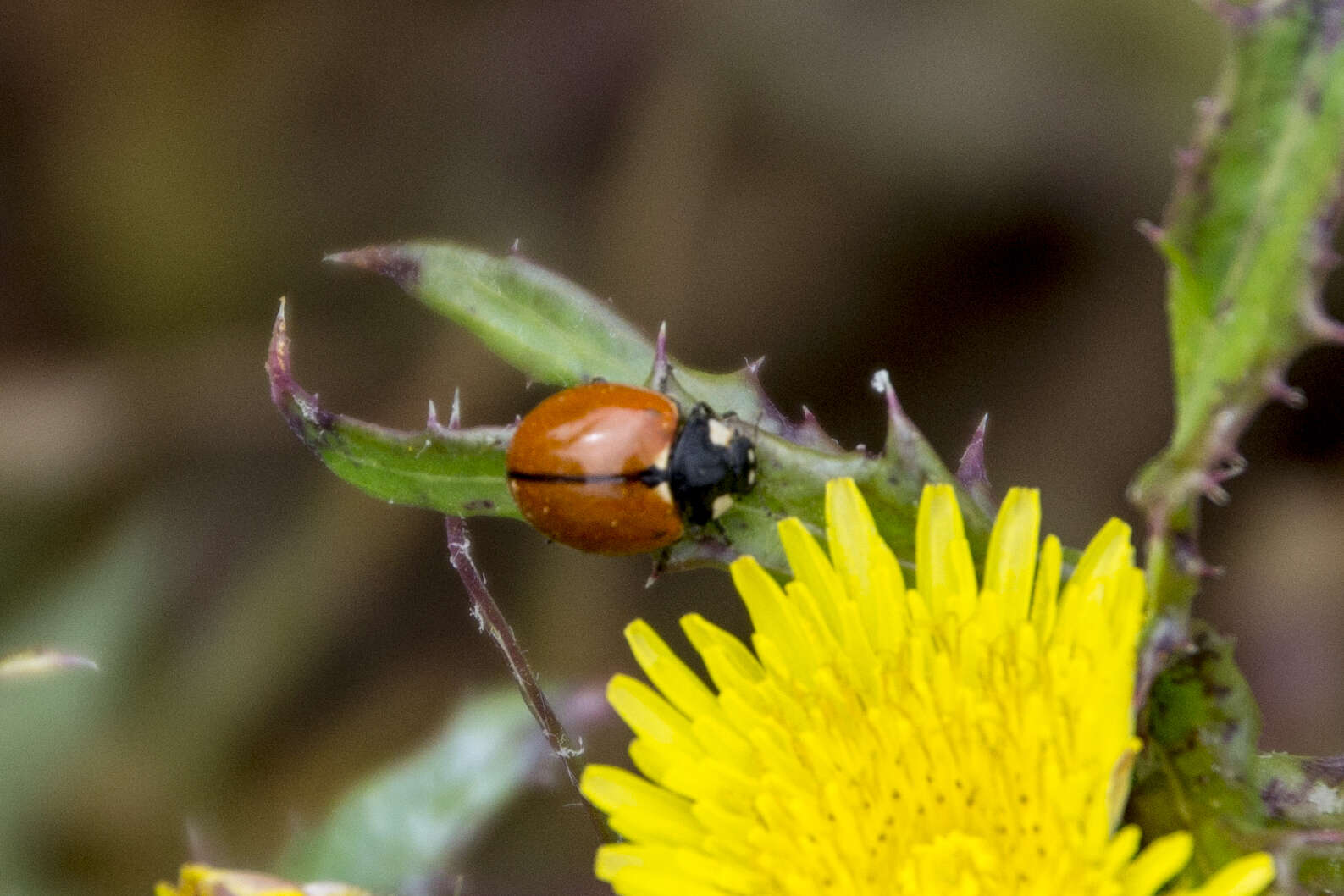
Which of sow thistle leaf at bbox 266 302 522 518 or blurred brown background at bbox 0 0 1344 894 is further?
blurred brown background at bbox 0 0 1344 894

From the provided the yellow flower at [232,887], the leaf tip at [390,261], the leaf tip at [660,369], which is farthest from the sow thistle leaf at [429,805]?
the leaf tip at [390,261]

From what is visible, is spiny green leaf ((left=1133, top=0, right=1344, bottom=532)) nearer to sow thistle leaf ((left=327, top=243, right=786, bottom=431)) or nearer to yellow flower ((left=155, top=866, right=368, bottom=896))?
sow thistle leaf ((left=327, top=243, right=786, bottom=431))

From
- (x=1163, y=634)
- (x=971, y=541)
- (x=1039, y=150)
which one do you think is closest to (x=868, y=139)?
(x=1039, y=150)

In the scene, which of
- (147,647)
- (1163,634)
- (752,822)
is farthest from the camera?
(147,647)

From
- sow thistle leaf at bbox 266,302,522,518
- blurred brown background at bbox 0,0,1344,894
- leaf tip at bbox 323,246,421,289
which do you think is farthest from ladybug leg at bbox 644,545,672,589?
blurred brown background at bbox 0,0,1344,894

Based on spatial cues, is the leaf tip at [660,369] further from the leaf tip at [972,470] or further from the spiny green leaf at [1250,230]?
the spiny green leaf at [1250,230]

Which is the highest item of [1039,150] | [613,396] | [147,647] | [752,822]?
[1039,150]

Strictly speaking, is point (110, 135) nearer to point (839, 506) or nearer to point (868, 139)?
point (868, 139)
